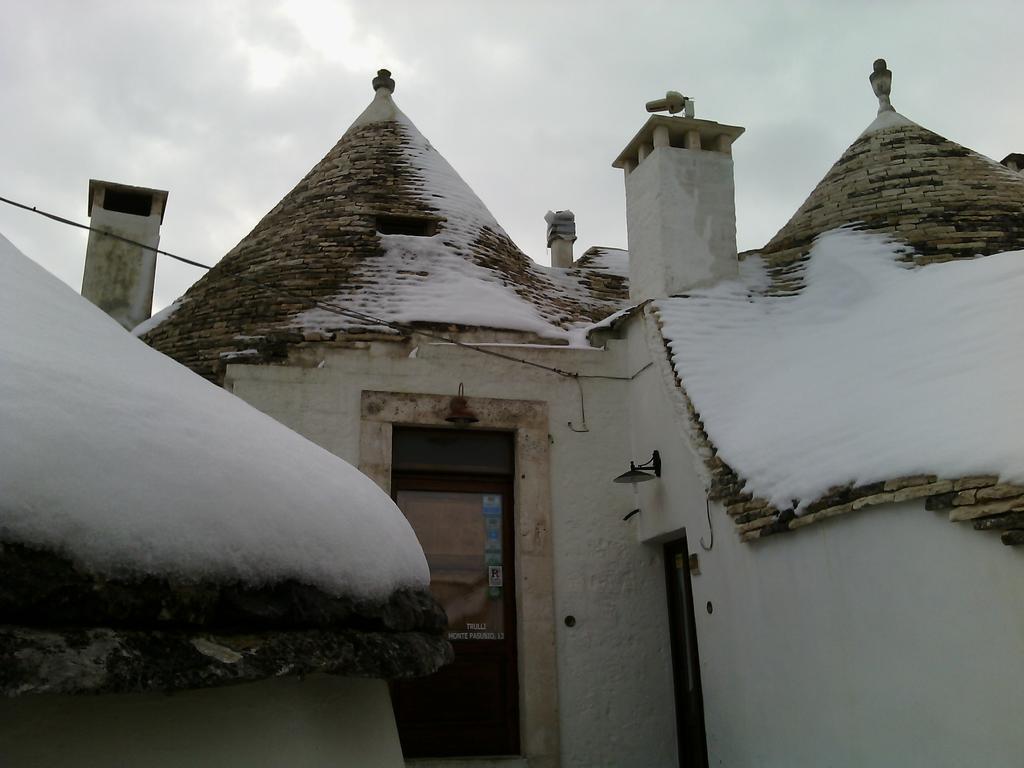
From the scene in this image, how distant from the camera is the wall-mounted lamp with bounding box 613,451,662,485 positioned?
6.61 metres

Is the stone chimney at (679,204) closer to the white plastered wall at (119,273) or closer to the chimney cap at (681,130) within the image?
the chimney cap at (681,130)

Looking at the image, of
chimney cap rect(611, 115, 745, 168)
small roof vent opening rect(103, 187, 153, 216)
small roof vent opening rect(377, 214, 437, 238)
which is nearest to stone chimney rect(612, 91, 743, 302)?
chimney cap rect(611, 115, 745, 168)

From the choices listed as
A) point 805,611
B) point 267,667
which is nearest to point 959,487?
point 805,611

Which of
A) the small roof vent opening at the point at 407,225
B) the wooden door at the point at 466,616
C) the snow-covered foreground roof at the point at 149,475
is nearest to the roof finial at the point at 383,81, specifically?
the small roof vent opening at the point at 407,225

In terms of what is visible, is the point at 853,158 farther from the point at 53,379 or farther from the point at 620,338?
the point at 53,379

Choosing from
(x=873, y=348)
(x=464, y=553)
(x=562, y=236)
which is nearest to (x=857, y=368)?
(x=873, y=348)

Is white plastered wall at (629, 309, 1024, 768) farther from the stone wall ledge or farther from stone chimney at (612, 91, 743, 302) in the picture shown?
the stone wall ledge

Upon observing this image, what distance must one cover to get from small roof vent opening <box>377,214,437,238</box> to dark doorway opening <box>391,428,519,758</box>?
2.62m

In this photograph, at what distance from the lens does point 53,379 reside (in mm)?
1690

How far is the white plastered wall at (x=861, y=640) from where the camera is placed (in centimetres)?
391

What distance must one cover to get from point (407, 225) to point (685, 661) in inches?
186

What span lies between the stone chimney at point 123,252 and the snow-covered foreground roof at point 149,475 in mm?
7243

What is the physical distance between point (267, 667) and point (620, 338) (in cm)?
611

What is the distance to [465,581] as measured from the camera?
6719 millimetres
